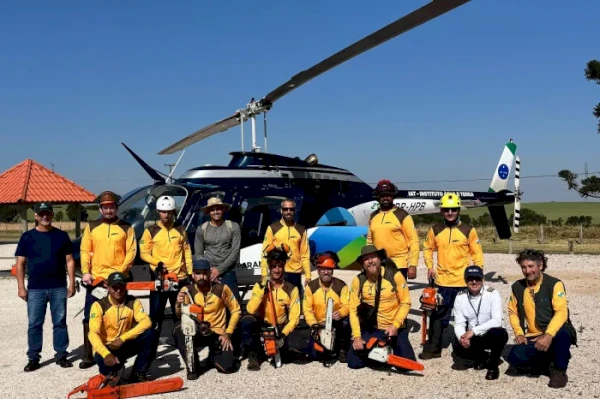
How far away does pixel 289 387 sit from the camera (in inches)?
201

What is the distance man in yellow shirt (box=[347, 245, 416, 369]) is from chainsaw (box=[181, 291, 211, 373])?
1535 millimetres

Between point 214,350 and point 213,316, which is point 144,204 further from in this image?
point 214,350

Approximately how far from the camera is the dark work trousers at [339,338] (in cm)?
591

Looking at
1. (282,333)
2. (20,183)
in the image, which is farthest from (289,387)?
(20,183)

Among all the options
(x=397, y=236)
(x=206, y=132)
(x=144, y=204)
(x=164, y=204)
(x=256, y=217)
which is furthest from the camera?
(x=206, y=132)

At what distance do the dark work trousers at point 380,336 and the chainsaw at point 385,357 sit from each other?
14cm

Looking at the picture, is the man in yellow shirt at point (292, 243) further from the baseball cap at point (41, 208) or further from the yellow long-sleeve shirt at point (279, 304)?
the baseball cap at point (41, 208)

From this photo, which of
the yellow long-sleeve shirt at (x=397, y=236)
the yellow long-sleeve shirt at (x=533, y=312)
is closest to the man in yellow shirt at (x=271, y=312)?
the yellow long-sleeve shirt at (x=397, y=236)

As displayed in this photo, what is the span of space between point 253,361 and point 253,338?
9.3 inches

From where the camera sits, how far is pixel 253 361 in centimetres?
575

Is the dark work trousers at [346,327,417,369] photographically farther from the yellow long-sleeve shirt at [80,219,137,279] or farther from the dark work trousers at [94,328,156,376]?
the yellow long-sleeve shirt at [80,219,137,279]

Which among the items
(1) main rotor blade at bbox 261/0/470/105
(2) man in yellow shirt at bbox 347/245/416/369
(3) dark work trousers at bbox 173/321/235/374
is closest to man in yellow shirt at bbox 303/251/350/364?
(2) man in yellow shirt at bbox 347/245/416/369

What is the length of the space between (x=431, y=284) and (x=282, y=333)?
195cm

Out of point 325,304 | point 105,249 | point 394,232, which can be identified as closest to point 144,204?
point 105,249
